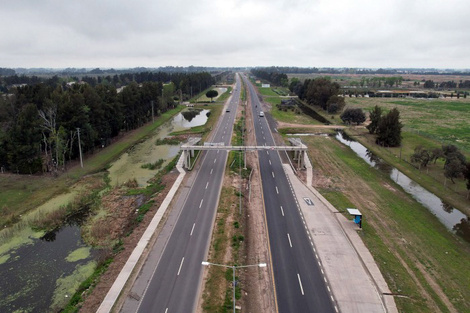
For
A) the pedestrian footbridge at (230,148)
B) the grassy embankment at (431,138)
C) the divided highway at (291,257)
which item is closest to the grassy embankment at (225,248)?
the divided highway at (291,257)

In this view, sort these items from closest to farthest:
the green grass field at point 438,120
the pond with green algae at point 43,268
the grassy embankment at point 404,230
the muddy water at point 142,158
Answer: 1. the pond with green algae at point 43,268
2. the grassy embankment at point 404,230
3. the muddy water at point 142,158
4. the green grass field at point 438,120

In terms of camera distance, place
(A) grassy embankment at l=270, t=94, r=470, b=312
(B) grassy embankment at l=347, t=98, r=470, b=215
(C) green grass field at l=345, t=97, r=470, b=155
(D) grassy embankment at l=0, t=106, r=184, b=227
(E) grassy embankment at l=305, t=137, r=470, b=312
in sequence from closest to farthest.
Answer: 1. (E) grassy embankment at l=305, t=137, r=470, b=312
2. (A) grassy embankment at l=270, t=94, r=470, b=312
3. (D) grassy embankment at l=0, t=106, r=184, b=227
4. (B) grassy embankment at l=347, t=98, r=470, b=215
5. (C) green grass field at l=345, t=97, r=470, b=155

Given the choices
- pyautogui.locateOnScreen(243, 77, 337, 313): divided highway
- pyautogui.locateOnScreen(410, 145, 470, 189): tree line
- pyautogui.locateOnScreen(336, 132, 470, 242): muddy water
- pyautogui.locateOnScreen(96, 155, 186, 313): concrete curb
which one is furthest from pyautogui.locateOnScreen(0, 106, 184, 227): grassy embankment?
pyautogui.locateOnScreen(410, 145, 470, 189): tree line

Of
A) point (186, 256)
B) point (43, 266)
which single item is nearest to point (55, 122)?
point (43, 266)

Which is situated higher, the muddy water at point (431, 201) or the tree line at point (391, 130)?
the tree line at point (391, 130)

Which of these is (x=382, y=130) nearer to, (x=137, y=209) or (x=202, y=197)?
(x=202, y=197)

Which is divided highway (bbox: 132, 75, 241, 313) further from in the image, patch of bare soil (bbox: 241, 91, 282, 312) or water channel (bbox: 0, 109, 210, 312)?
water channel (bbox: 0, 109, 210, 312)

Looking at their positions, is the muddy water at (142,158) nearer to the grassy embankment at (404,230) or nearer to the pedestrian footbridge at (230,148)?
the pedestrian footbridge at (230,148)
